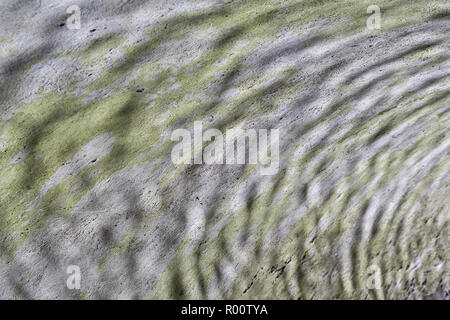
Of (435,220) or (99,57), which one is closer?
(99,57)

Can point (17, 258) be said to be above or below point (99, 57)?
below
